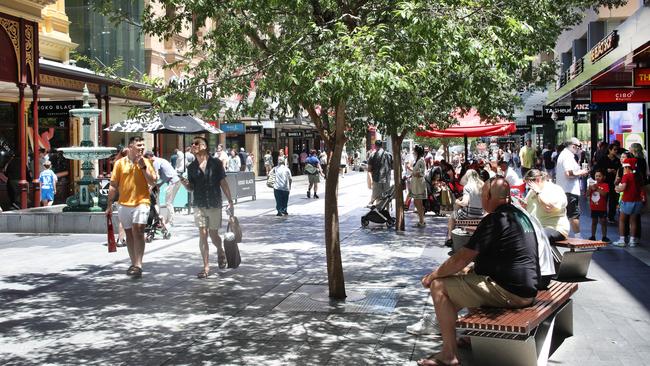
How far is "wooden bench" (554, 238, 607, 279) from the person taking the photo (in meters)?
8.56

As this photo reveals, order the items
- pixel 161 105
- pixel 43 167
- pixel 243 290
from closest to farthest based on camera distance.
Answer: pixel 161 105 → pixel 243 290 → pixel 43 167

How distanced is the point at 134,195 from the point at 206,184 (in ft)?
3.34

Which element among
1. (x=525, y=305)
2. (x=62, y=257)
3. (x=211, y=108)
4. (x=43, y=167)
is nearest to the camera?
(x=525, y=305)

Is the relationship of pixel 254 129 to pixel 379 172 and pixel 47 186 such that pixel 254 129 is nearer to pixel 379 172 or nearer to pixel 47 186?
pixel 47 186

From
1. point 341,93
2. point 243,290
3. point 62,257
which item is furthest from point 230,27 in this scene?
point 62,257

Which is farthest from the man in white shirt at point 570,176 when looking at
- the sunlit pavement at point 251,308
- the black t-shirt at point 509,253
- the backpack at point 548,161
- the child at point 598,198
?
the backpack at point 548,161

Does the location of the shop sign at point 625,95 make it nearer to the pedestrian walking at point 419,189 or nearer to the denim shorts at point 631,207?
the pedestrian walking at point 419,189

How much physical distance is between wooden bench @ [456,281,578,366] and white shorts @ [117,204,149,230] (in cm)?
544

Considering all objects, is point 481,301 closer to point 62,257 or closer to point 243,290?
point 243,290

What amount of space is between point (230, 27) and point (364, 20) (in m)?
1.54

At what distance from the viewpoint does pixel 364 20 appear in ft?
26.8

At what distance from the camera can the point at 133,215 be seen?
9.59 metres

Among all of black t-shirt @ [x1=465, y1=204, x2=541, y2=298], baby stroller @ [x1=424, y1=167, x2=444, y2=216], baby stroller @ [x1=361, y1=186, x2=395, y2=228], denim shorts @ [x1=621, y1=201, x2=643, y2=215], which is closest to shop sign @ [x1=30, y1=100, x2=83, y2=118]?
baby stroller @ [x1=424, y1=167, x2=444, y2=216]

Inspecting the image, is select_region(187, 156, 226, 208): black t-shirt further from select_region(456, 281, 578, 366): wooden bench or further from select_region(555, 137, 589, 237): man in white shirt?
select_region(555, 137, 589, 237): man in white shirt
